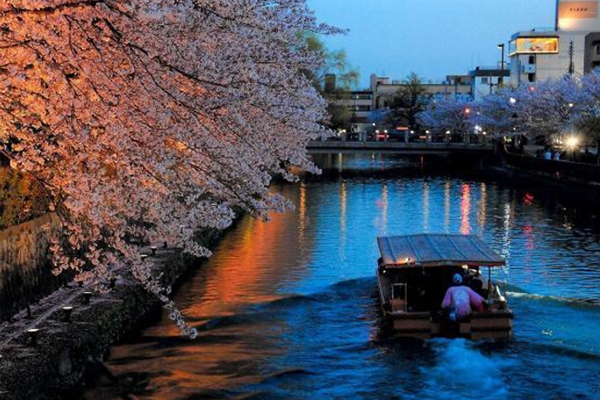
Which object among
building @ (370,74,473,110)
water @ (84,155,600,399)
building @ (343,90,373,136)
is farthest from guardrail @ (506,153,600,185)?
building @ (343,90,373,136)

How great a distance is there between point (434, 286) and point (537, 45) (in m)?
108

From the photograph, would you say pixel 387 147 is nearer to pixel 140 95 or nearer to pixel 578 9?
pixel 578 9

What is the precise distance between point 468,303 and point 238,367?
473cm

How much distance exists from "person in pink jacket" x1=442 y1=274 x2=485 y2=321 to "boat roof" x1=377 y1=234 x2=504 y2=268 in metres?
1.23

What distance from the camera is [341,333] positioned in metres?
18.4

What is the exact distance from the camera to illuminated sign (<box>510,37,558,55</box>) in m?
118

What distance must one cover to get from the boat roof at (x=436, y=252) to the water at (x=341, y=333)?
5.10 ft

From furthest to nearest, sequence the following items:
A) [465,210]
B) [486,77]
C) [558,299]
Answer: [486,77]
[465,210]
[558,299]

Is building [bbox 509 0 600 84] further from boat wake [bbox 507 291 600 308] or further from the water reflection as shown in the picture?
boat wake [bbox 507 291 600 308]

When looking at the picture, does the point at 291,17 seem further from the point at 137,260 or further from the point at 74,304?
the point at 74,304

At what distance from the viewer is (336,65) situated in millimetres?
76812

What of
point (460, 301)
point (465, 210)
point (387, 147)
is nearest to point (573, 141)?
point (387, 147)

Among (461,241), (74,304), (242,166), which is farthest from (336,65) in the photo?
(242,166)

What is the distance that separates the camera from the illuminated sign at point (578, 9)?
4712 inches
